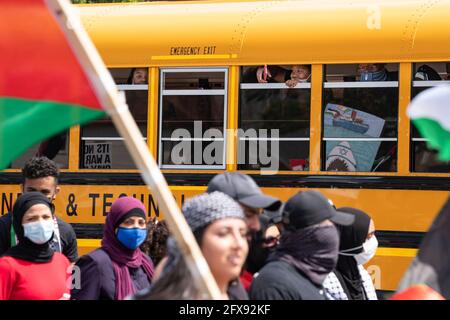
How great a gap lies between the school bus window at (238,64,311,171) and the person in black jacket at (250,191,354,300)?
3.69 m

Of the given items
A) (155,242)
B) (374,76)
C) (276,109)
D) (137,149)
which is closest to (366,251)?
(155,242)

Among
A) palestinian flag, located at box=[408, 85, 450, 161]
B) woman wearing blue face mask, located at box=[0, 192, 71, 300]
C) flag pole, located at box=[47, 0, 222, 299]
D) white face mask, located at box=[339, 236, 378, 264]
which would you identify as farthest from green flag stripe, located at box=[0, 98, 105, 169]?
white face mask, located at box=[339, 236, 378, 264]

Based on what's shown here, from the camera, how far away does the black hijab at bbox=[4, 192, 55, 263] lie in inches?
183

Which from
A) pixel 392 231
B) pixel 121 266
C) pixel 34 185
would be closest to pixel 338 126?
pixel 392 231

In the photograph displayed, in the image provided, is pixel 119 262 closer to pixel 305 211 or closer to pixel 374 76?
pixel 305 211

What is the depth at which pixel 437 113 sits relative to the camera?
9.70 feet

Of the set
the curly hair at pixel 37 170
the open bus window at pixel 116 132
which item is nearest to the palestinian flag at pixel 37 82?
the curly hair at pixel 37 170

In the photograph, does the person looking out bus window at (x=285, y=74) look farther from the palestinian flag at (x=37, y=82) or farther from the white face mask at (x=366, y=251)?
the palestinian flag at (x=37, y=82)

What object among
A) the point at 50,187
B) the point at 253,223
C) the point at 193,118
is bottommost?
the point at 253,223

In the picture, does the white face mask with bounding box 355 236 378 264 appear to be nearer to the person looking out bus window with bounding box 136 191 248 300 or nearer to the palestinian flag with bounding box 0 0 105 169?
the person looking out bus window with bounding box 136 191 248 300

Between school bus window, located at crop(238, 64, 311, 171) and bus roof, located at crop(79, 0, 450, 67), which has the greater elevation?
bus roof, located at crop(79, 0, 450, 67)

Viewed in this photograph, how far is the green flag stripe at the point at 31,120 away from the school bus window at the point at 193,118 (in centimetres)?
468

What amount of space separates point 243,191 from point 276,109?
12.1 feet

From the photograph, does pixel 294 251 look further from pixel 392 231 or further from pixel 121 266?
pixel 392 231
